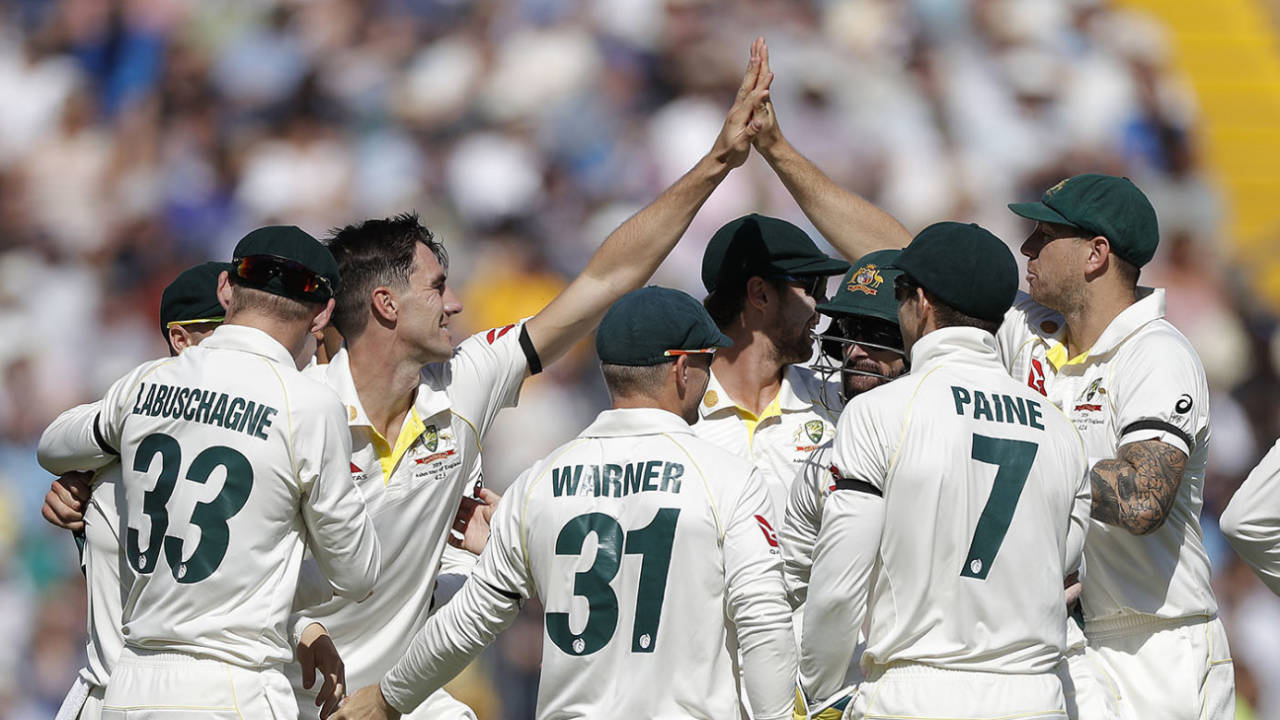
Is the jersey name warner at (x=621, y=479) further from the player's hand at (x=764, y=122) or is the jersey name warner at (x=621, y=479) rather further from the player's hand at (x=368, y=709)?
the player's hand at (x=764, y=122)

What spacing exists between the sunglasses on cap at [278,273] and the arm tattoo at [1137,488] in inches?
81.2

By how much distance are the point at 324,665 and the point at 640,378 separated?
1.22 m

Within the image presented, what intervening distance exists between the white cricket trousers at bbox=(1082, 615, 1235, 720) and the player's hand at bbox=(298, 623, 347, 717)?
208cm

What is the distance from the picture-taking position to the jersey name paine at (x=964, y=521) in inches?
117

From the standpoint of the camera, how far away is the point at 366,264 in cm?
423

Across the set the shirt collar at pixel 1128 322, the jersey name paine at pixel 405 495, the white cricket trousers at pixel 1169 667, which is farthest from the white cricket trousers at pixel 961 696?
the jersey name paine at pixel 405 495

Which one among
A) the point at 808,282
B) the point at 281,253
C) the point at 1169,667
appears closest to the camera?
the point at 281,253

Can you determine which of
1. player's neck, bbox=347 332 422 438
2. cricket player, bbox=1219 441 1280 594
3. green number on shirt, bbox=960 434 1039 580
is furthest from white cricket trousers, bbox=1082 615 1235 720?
player's neck, bbox=347 332 422 438

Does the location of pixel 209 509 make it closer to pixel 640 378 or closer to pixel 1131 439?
pixel 640 378

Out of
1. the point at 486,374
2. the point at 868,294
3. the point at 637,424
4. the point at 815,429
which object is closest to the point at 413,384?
the point at 486,374

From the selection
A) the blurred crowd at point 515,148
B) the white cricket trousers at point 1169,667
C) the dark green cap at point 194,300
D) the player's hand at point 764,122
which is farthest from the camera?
the blurred crowd at point 515,148

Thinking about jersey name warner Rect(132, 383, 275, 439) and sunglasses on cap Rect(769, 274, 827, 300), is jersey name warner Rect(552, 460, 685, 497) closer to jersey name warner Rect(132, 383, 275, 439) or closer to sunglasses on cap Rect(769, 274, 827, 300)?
jersey name warner Rect(132, 383, 275, 439)

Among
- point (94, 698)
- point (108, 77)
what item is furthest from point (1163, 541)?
point (108, 77)

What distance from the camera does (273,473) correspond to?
3.32 m
